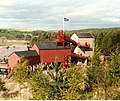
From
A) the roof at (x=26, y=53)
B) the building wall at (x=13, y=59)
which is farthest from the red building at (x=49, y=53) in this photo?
the building wall at (x=13, y=59)

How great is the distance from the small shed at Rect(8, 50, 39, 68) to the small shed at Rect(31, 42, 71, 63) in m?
1.10

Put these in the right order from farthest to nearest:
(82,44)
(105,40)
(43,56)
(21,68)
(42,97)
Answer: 1. (105,40)
2. (82,44)
3. (43,56)
4. (21,68)
5. (42,97)

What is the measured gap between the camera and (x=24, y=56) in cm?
4041

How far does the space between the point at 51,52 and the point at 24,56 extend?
580cm

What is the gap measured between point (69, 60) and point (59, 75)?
28.0 meters

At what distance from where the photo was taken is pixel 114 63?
26219 mm

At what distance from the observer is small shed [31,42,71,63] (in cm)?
4428

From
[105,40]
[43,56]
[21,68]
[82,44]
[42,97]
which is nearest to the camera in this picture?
[42,97]

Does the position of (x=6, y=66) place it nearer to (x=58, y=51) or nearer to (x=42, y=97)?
(x=58, y=51)

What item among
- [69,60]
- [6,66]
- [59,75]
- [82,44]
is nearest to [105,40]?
[82,44]

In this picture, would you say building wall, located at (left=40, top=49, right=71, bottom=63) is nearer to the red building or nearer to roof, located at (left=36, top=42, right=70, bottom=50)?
the red building

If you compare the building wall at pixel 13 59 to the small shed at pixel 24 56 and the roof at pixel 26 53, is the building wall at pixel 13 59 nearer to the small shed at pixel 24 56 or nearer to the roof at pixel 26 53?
Answer: the small shed at pixel 24 56

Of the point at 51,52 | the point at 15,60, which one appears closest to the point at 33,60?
the point at 15,60

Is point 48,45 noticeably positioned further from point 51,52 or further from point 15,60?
point 15,60
